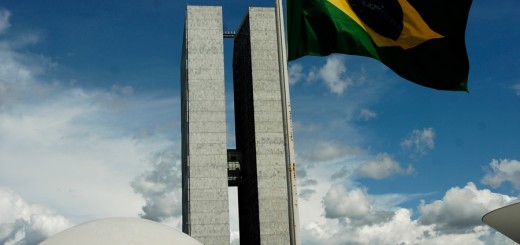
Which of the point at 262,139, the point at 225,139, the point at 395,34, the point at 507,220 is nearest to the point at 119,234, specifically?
the point at 395,34

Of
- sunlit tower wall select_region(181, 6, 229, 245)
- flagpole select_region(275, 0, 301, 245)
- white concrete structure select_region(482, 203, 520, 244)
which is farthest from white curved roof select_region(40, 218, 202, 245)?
sunlit tower wall select_region(181, 6, 229, 245)

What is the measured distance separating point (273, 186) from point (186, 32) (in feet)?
74.8

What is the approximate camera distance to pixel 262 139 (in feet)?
266

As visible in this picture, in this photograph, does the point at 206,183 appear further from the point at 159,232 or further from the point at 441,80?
the point at 441,80

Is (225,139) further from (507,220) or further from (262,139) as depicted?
(507,220)

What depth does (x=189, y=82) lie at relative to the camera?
268 ft

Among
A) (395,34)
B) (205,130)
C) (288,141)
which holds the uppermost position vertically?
(205,130)

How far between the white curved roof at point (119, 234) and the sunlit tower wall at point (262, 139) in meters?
51.8

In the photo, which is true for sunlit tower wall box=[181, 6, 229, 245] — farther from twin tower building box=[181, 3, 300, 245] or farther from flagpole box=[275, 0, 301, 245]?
flagpole box=[275, 0, 301, 245]

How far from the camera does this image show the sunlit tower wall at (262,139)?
257 feet

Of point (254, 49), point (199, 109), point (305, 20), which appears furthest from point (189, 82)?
point (305, 20)

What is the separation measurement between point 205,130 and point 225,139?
2.78m

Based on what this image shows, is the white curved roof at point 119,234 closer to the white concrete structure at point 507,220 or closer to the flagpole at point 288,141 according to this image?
the flagpole at point 288,141

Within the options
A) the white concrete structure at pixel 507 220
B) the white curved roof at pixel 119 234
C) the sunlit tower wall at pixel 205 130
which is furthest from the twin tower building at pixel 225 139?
the white curved roof at pixel 119 234
